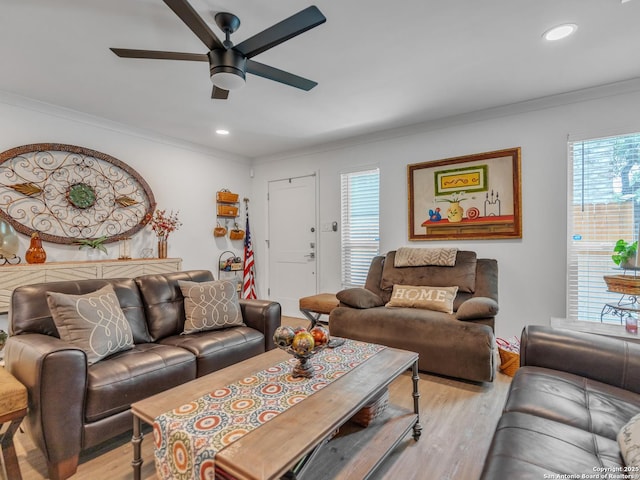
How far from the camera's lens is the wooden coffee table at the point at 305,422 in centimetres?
102

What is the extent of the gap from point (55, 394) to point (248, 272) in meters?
3.74

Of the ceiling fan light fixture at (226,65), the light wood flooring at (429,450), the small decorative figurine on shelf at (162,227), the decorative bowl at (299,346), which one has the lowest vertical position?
the light wood flooring at (429,450)

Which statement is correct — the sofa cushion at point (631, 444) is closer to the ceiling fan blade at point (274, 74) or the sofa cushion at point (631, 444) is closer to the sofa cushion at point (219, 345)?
the sofa cushion at point (219, 345)

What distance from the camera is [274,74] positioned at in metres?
2.12

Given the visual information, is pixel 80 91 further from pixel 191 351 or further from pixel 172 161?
pixel 191 351

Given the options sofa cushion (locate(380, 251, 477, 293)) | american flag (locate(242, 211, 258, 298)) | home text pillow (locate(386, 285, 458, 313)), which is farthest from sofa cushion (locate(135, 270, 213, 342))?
american flag (locate(242, 211, 258, 298))

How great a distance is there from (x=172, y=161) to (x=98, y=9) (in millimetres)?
2576

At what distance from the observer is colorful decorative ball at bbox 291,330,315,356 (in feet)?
5.22

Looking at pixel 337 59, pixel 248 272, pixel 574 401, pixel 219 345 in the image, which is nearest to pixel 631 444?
pixel 574 401

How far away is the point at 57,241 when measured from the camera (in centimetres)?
335

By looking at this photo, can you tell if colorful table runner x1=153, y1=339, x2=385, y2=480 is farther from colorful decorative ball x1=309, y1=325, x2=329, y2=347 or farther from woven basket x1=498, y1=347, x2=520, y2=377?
woven basket x1=498, y1=347, x2=520, y2=377

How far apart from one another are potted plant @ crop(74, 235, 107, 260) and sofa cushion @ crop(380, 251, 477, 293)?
10.4 ft

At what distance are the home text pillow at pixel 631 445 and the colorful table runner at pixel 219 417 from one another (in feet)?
3.46

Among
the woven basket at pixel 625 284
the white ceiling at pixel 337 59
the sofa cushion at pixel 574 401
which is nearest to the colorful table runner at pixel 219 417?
the sofa cushion at pixel 574 401
